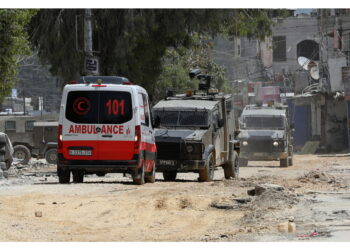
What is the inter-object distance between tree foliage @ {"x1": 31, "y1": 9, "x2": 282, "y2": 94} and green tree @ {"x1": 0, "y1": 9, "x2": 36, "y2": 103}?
554 centimetres

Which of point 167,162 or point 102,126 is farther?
point 167,162

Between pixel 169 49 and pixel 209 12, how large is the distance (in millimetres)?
Answer: 5631

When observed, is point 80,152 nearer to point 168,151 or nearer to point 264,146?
point 168,151

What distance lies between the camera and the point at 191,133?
25.0 m

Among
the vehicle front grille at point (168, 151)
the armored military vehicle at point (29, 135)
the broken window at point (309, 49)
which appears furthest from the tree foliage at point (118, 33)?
the broken window at point (309, 49)

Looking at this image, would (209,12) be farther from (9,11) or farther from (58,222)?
(58,222)

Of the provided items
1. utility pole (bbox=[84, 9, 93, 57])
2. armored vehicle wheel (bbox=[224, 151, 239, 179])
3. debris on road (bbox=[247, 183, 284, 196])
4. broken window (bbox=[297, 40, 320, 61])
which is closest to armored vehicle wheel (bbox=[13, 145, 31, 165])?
utility pole (bbox=[84, 9, 93, 57])

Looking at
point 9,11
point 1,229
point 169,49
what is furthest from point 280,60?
point 1,229

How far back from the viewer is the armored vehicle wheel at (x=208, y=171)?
2497 centimetres

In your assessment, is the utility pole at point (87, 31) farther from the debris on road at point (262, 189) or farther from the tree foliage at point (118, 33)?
the debris on road at point (262, 189)

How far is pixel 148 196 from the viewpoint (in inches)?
739

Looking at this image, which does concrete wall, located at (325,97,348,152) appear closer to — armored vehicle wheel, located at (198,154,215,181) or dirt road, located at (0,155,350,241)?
armored vehicle wheel, located at (198,154,215,181)

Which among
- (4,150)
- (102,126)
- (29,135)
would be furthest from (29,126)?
(102,126)

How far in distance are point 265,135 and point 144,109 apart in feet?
53.4
